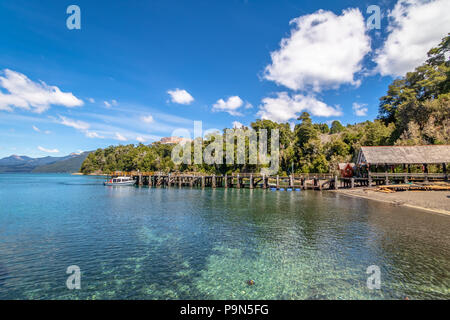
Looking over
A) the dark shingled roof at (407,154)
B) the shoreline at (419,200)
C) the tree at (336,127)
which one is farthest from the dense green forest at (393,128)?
the tree at (336,127)

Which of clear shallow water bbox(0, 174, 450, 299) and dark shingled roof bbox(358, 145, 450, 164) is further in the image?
dark shingled roof bbox(358, 145, 450, 164)

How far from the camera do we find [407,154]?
43156 mm

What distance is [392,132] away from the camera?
Answer: 64.0 metres

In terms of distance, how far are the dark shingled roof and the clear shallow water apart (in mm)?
23222

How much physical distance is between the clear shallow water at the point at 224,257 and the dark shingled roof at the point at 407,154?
76.2 ft

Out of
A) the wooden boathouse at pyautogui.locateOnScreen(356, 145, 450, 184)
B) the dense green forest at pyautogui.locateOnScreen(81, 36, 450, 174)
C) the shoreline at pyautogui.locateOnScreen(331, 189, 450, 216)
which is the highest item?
the dense green forest at pyautogui.locateOnScreen(81, 36, 450, 174)

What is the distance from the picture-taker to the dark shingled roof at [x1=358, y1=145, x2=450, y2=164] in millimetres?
A: 40906

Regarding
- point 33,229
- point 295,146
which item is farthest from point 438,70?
point 33,229

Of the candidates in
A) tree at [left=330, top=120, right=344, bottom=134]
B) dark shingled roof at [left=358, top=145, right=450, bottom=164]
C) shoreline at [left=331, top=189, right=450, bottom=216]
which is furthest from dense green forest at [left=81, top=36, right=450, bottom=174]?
tree at [left=330, top=120, right=344, bottom=134]

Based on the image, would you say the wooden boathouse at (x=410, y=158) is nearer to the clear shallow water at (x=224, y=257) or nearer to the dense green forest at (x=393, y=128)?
the dense green forest at (x=393, y=128)

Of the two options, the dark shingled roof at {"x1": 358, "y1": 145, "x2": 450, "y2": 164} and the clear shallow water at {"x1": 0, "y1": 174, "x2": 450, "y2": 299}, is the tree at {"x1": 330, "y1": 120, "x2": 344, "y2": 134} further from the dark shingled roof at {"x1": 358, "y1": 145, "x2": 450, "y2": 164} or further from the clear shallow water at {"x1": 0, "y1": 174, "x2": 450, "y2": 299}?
the clear shallow water at {"x1": 0, "y1": 174, "x2": 450, "y2": 299}

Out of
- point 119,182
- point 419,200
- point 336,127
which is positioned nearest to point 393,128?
point 419,200

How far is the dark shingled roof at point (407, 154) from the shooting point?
40.9 meters

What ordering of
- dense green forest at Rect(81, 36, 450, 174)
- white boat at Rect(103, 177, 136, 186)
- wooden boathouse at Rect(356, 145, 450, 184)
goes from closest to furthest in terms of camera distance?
1. wooden boathouse at Rect(356, 145, 450, 184)
2. dense green forest at Rect(81, 36, 450, 174)
3. white boat at Rect(103, 177, 136, 186)
